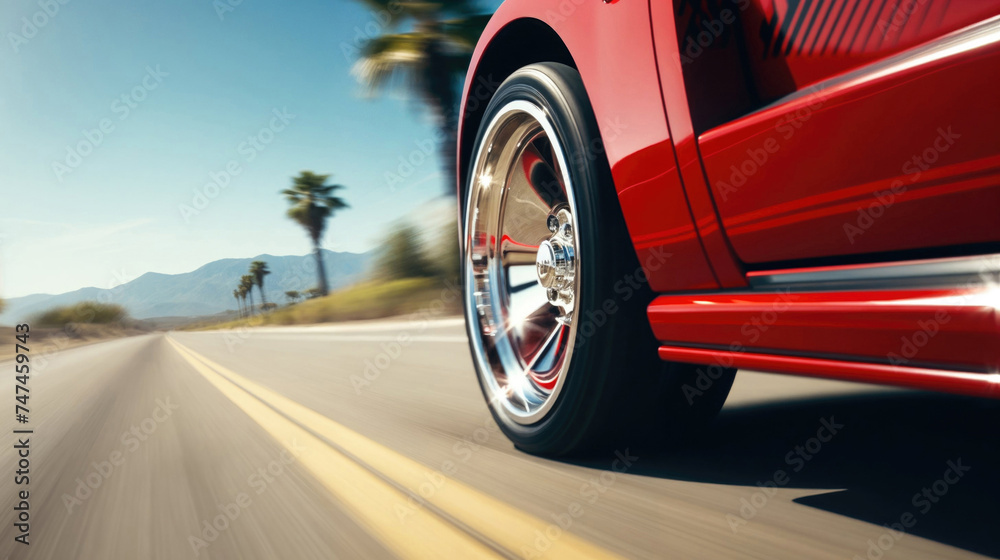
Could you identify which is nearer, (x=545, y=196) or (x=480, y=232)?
(x=545, y=196)

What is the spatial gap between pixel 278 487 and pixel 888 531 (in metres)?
1.63

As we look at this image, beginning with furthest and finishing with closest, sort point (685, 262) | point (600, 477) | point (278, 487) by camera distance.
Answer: point (278, 487) → point (600, 477) → point (685, 262)

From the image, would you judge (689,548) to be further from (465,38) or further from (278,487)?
(465,38)

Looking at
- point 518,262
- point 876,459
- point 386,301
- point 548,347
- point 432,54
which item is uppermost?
Result: point 432,54

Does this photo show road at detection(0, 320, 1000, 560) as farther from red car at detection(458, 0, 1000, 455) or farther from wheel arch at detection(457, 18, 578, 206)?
wheel arch at detection(457, 18, 578, 206)

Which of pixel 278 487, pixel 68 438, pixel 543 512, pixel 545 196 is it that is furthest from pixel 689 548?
pixel 68 438

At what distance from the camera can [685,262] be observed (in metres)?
1.63

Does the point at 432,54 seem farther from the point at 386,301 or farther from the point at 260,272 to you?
the point at 260,272

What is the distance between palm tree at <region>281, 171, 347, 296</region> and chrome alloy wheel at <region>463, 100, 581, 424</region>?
116ft
